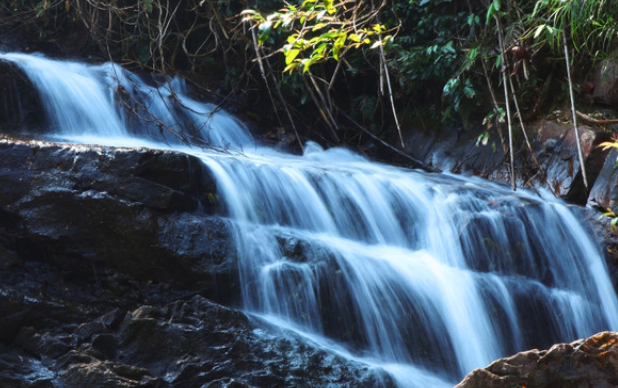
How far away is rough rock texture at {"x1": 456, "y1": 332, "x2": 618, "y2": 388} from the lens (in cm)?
222

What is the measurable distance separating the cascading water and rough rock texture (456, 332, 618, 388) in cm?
140

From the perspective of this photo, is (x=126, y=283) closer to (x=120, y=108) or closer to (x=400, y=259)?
(x=400, y=259)

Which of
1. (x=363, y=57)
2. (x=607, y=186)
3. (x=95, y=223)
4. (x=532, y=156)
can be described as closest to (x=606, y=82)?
(x=532, y=156)

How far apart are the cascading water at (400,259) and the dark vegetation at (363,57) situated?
3.23 feet

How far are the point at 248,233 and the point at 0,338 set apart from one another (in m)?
1.48

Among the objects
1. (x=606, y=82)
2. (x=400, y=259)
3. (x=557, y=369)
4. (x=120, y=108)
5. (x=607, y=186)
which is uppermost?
(x=606, y=82)

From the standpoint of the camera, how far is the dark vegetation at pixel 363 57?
6070mm

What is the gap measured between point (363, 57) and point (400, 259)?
3.07m

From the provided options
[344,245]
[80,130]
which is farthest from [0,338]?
[80,130]

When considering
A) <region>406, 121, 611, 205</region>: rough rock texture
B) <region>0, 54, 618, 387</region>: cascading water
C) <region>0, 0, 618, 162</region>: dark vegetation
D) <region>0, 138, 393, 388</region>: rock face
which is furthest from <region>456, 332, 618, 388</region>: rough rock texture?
<region>0, 0, 618, 162</region>: dark vegetation

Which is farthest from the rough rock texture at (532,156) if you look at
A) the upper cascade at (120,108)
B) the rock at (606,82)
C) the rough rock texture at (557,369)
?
the rough rock texture at (557,369)

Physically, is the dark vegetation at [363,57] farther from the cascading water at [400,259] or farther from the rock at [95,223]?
the rock at [95,223]

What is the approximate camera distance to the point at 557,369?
2.25 meters

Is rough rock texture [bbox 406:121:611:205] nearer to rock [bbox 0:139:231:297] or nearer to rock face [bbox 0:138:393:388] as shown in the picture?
rock face [bbox 0:138:393:388]
